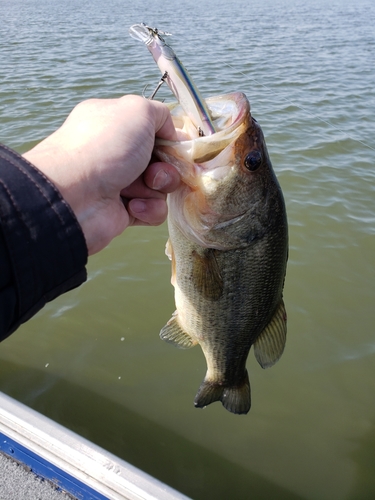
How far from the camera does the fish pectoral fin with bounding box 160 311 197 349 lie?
243cm

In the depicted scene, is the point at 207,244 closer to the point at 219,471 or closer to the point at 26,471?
the point at 26,471

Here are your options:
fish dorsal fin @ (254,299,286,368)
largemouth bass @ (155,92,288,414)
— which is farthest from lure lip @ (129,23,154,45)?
fish dorsal fin @ (254,299,286,368)

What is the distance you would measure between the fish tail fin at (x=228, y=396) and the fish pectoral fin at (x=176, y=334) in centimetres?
27

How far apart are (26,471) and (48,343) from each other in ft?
5.49

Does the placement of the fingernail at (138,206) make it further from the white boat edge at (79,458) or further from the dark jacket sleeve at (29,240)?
the white boat edge at (79,458)

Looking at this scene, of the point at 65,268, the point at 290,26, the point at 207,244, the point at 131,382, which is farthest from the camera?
the point at 290,26

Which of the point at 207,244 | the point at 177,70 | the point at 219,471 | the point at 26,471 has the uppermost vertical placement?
the point at 177,70

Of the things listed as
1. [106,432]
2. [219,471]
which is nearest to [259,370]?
[219,471]

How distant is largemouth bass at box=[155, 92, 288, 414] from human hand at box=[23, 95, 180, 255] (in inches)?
4.9

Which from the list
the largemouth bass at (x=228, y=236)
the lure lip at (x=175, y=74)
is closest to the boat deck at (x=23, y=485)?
the largemouth bass at (x=228, y=236)

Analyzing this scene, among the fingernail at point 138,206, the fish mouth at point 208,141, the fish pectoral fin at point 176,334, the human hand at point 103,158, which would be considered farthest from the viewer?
the fish pectoral fin at point 176,334

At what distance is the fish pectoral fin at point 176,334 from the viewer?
243 cm

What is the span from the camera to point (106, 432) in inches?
128

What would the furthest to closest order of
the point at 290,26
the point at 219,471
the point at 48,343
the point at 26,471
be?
the point at 290,26, the point at 48,343, the point at 219,471, the point at 26,471
